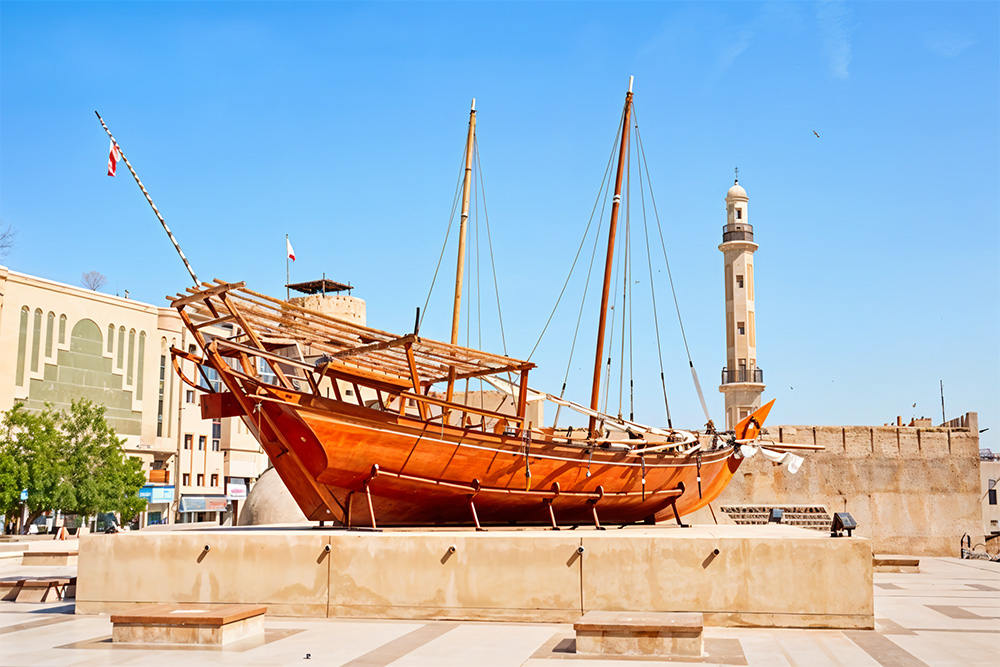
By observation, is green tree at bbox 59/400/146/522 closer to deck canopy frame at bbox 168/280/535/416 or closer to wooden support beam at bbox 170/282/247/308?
deck canopy frame at bbox 168/280/535/416

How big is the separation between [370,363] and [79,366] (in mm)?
37132

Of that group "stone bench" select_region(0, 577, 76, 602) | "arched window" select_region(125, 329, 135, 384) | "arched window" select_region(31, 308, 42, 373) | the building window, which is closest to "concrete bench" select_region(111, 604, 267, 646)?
"stone bench" select_region(0, 577, 76, 602)

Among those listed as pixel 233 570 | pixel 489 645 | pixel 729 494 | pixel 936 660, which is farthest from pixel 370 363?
pixel 729 494

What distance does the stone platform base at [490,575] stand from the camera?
493 inches

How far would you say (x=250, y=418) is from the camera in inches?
622

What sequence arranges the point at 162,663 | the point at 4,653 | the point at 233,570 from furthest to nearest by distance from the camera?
the point at 233,570 < the point at 4,653 < the point at 162,663

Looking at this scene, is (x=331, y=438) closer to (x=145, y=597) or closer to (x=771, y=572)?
(x=145, y=597)

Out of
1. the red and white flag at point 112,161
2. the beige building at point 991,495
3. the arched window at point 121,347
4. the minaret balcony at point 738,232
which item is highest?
the minaret balcony at point 738,232

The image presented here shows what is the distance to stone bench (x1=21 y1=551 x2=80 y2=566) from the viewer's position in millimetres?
23406

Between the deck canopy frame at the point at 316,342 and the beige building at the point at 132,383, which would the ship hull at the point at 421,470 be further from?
the beige building at the point at 132,383

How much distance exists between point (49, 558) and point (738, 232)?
32166 mm

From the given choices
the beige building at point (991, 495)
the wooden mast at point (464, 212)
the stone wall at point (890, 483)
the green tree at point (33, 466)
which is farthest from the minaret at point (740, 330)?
the beige building at point (991, 495)

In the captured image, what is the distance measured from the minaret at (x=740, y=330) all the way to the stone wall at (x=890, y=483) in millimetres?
12189

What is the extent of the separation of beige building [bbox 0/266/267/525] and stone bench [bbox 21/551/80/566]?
2299 cm
